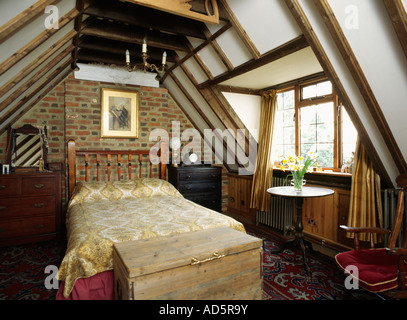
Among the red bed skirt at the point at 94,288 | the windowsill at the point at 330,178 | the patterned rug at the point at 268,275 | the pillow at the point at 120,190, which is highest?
the windowsill at the point at 330,178

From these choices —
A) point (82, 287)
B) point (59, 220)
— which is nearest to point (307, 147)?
point (82, 287)

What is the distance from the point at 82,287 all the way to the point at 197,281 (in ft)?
2.55

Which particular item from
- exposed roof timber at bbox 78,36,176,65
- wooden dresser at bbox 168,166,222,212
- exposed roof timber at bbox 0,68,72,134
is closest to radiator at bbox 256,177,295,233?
wooden dresser at bbox 168,166,222,212

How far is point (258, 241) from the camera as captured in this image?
1.91 meters

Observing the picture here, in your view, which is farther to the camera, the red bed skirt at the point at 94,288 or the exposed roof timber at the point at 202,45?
the exposed roof timber at the point at 202,45

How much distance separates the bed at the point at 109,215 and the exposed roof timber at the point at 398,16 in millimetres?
1823

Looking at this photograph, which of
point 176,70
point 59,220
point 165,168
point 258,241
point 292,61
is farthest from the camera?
point 165,168

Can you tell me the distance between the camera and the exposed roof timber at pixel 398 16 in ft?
4.93

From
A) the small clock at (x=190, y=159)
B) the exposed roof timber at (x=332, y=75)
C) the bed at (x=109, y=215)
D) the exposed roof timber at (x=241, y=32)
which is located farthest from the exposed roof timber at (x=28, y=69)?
the small clock at (x=190, y=159)

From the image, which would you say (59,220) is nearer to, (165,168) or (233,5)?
(165,168)

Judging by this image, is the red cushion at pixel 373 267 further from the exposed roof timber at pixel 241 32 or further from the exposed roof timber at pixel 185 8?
the exposed roof timber at pixel 185 8

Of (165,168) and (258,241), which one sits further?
(165,168)

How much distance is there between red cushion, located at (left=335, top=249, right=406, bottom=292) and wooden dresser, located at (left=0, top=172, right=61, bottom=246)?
3351 millimetres

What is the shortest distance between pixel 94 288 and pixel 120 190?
1.68 metres
